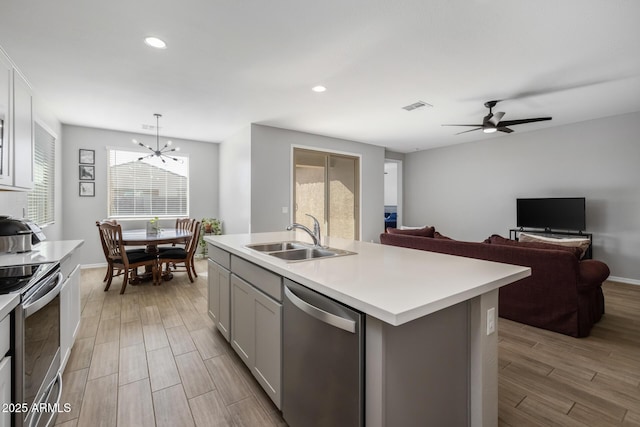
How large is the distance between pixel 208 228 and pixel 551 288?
5.79 meters

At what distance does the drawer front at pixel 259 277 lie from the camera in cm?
163

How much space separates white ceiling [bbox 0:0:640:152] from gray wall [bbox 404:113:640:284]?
0.64 m

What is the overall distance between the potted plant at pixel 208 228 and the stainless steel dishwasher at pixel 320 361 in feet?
17.0

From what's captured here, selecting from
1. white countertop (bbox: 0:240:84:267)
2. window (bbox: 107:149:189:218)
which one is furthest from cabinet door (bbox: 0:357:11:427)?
window (bbox: 107:149:189:218)

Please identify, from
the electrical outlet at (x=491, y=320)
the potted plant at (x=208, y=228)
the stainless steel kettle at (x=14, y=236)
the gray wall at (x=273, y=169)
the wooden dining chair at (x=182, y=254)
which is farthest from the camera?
the potted plant at (x=208, y=228)

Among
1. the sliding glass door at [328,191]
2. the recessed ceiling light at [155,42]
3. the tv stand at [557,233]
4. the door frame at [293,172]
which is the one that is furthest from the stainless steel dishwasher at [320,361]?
the tv stand at [557,233]

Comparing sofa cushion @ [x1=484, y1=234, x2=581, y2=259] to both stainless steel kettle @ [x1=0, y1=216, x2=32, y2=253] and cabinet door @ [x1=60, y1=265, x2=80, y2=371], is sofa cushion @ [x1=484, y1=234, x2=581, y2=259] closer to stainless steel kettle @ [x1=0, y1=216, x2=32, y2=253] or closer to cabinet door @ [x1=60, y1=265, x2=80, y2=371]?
cabinet door @ [x1=60, y1=265, x2=80, y2=371]

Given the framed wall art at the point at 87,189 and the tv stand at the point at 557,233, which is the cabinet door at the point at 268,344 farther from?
the framed wall art at the point at 87,189

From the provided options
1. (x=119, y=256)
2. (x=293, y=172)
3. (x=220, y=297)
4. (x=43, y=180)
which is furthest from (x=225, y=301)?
(x=43, y=180)

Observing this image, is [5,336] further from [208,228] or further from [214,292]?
[208,228]

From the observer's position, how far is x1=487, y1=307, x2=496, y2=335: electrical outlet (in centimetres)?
140

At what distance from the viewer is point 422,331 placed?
3.95 ft

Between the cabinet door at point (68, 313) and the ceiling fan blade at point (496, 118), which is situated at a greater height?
the ceiling fan blade at point (496, 118)

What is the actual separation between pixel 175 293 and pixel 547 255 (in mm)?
4345
